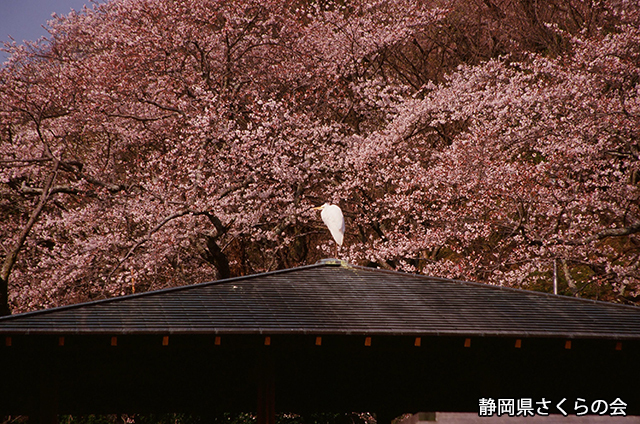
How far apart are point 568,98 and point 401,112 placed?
10.4 feet

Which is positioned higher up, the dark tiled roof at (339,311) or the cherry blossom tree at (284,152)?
the cherry blossom tree at (284,152)

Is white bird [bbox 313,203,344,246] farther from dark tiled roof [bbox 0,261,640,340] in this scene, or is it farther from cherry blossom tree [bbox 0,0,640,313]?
cherry blossom tree [bbox 0,0,640,313]

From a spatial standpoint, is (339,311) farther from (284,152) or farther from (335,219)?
(284,152)

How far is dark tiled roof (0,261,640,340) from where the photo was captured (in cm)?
461

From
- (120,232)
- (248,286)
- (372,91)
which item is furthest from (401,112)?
(248,286)

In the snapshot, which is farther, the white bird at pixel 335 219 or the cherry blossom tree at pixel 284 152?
the cherry blossom tree at pixel 284 152

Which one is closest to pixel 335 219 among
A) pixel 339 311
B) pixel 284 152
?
pixel 339 311

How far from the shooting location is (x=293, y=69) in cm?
1262

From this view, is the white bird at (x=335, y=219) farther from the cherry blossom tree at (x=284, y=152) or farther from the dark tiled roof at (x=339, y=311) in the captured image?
the cherry blossom tree at (x=284, y=152)

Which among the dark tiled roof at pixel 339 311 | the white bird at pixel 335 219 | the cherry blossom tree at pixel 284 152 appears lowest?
the dark tiled roof at pixel 339 311

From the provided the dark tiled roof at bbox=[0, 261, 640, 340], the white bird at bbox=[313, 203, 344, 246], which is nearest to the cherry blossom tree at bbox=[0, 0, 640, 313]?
the white bird at bbox=[313, 203, 344, 246]

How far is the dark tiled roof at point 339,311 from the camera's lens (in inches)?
181

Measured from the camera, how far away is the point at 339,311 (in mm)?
5035

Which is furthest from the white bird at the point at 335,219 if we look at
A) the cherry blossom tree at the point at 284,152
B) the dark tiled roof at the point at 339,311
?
the cherry blossom tree at the point at 284,152
